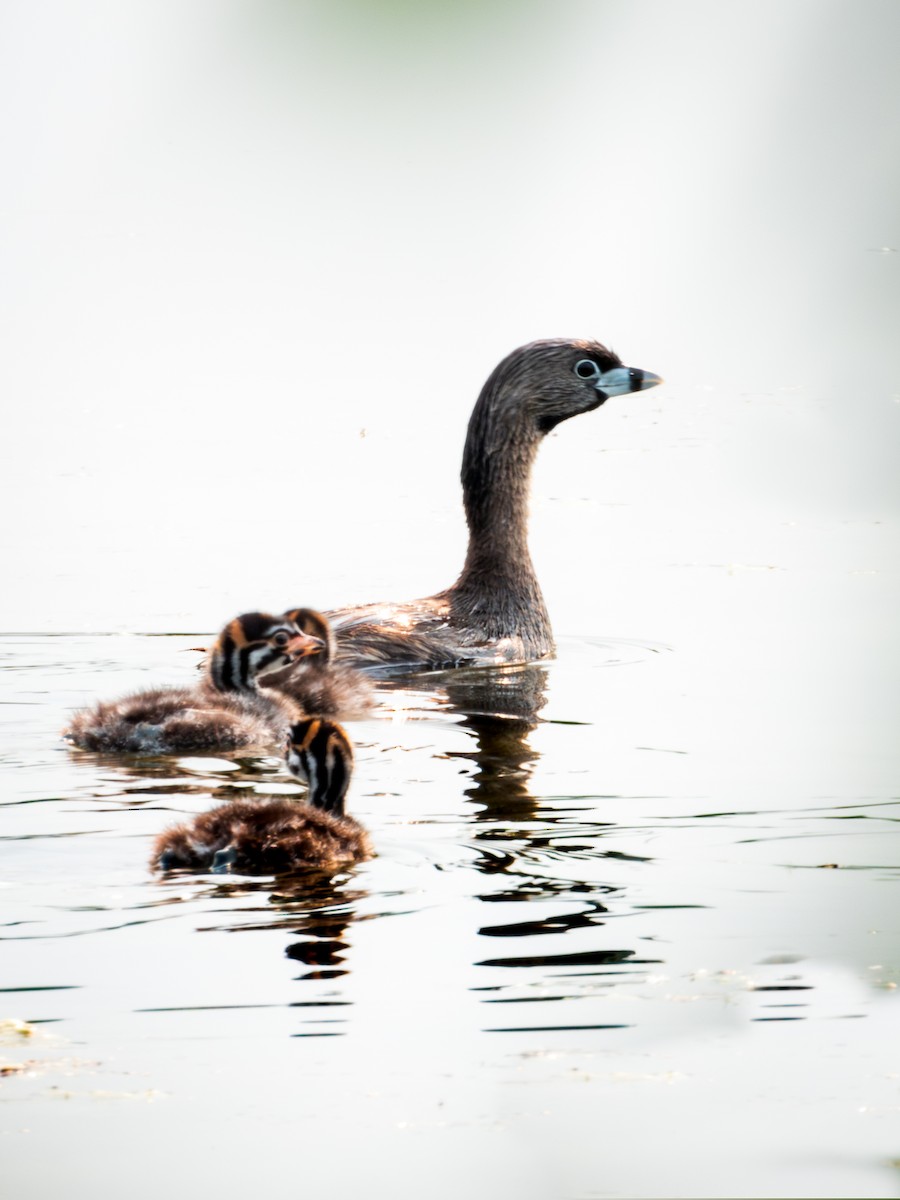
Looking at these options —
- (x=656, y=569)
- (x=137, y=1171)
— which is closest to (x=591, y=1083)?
(x=137, y=1171)

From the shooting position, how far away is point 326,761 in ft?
23.9

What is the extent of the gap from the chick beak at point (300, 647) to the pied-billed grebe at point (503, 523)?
1.13 metres

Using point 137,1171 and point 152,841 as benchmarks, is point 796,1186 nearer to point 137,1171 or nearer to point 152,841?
point 137,1171

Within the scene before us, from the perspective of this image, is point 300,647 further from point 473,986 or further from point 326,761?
point 473,986

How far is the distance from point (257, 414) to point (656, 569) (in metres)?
5.10

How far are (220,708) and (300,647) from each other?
0.57 m

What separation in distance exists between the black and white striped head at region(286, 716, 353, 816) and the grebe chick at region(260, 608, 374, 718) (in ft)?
6.24

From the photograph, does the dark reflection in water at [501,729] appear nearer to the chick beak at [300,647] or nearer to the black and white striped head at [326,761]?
the black and white striped head at [326,761]

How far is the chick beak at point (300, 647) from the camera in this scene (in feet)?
29.9

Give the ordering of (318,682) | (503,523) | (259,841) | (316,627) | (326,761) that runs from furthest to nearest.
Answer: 1. (503,523)
2. (316,627)
3. (318,682)
4. (326,761)
5. (259,841)

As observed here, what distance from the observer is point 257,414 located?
1695 centimetres

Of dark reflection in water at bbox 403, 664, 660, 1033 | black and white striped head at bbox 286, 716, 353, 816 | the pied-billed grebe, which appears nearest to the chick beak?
dark reflection in water at bbox 403, 664, 660, 1033

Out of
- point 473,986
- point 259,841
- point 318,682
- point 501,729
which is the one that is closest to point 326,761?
point 259,841

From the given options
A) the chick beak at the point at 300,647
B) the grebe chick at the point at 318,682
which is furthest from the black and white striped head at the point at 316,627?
the chick beak at the point at 300,647
